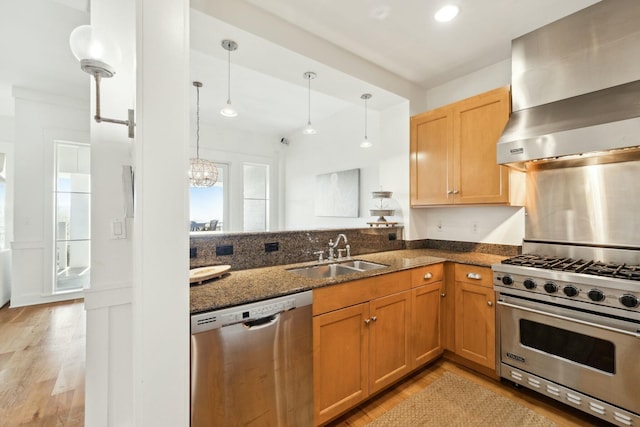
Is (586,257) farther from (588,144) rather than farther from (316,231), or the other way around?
(316,231)

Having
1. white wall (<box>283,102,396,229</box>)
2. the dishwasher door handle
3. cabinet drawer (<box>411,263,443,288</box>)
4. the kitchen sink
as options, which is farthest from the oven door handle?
the dishwasher door handle

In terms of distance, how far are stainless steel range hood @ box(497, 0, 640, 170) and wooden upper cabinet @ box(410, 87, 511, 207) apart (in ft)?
0.57

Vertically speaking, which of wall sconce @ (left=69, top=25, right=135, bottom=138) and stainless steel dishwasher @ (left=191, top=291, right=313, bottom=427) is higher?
wall sconce @ (left=69, top=25, right=135, bottom=138)

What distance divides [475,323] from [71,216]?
5.61 m

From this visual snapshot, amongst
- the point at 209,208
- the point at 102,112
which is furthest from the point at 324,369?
the point at 209,208

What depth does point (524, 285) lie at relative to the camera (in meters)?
1.93

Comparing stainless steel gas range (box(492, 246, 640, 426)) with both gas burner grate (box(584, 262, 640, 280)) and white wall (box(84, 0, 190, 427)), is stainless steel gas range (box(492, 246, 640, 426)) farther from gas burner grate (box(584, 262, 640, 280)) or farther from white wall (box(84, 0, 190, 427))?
white wall (box(84, 0, 190, 427))

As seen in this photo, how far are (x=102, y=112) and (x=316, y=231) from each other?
167 centimetres

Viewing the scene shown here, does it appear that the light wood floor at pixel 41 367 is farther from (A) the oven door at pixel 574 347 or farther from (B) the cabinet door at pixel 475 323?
(A) the oven door at pixel 574 347

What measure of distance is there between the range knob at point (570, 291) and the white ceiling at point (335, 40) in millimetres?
1930

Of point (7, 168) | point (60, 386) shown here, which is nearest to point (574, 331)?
point (60, 386)

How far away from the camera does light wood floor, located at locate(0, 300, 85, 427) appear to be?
1841 millimetres

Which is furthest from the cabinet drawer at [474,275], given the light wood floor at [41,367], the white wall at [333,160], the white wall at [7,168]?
the white wall at [7,168]

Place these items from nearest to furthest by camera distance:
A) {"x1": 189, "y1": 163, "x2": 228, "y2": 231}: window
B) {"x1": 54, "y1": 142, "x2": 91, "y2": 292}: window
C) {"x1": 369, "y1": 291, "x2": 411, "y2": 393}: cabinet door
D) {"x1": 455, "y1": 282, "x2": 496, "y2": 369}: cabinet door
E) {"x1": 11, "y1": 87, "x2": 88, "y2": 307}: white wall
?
{"x1": 369, "y1": 291, "x2": 411, "y2": 393}: cabinet door → {"x1": 455, "y1": 282, "x2": 496, "y2": 369}: cabinet door → {"x1": 11, "y1": 87, "x2": 88, "y2": 307}: white wall → {"x1": 54, "y1": 142, "x2": 91, "y2": 292}: window → {"x1": 189, "y1": 163, "x2": 228, "y2": 231}: window
